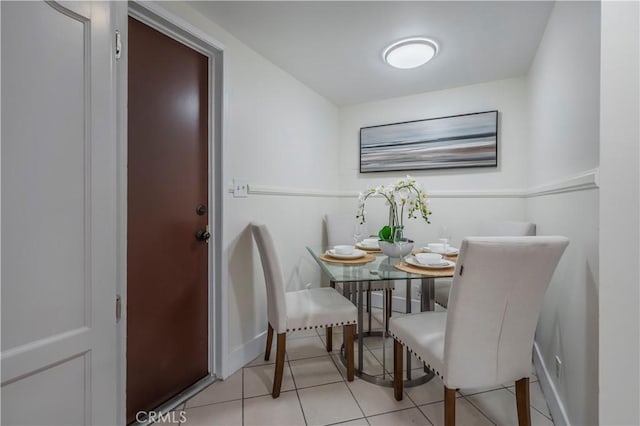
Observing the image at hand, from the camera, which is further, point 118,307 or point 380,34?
point 380,34

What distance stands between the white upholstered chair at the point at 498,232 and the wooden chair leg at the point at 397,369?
0.71m

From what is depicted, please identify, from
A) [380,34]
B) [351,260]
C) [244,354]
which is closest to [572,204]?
[351,260]

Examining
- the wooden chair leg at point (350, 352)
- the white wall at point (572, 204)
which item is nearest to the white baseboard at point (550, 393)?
the white wall at point (572, 204)

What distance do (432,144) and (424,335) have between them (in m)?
1.98

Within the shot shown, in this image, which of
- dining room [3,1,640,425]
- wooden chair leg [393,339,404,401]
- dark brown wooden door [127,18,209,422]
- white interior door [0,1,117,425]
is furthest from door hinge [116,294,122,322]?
wooden chair leg [393,339,404,401]

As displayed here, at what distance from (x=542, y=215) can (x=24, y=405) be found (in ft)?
8.39

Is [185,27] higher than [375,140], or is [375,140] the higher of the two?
[185,27]

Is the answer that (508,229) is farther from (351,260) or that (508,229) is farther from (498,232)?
(351,260)

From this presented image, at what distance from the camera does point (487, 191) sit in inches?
102

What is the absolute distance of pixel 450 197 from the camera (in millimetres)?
2746

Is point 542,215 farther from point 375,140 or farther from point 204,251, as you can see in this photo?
point 204,251

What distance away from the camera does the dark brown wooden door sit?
1.38 m

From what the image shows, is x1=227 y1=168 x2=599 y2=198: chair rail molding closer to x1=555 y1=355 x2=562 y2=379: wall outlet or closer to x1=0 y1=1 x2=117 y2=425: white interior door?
x1=555 y1=355 x2=562 y2=379: wall outlet

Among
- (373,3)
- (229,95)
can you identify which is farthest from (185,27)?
(373,3)
